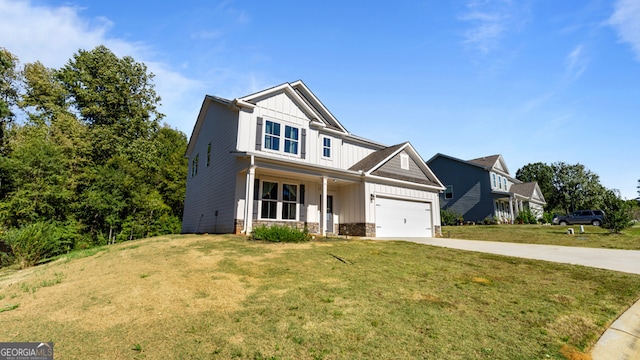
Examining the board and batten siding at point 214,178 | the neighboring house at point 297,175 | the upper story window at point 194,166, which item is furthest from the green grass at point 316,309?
the upper story window at point 194,166

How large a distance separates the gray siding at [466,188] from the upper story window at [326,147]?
21.9m

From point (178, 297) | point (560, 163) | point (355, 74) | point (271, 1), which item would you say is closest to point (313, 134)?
point (355, 74)

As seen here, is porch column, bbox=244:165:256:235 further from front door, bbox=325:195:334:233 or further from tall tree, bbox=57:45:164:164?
tall tree, bbox=57:45:164:164

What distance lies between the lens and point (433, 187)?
18594 mm

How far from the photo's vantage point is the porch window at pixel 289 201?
47.8 feet

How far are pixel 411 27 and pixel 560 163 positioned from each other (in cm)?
6837

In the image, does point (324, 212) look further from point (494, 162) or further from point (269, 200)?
point (494, 162)

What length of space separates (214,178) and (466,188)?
2744cm

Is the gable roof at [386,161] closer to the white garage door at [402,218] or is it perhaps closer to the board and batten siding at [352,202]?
the board and batten siding at [352,202]

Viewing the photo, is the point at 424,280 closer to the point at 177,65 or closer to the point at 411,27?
the point at 411,27

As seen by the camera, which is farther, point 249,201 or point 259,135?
point 259,135

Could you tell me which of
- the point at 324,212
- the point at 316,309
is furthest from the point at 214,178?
the point at 316,309

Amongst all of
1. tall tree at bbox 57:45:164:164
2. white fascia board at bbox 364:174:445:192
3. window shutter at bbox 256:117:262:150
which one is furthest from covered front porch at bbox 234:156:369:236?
tall tree at bbox 57:45:164:164

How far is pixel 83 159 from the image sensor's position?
22047 mm
